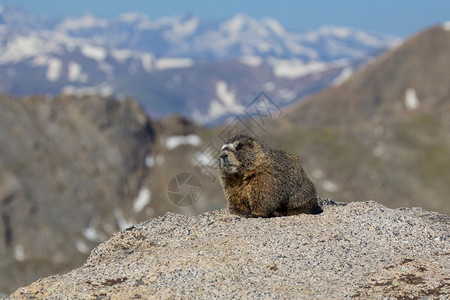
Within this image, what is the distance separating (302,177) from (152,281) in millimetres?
6079

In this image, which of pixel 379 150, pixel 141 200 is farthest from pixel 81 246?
pixel 379 150

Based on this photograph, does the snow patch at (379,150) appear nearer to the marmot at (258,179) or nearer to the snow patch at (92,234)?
the snow patch at (92,234)

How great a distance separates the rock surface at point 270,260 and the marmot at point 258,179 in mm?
477

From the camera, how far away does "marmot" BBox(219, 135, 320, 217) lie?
15852 mm

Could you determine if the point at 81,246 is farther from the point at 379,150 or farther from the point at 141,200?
the point at 379,150

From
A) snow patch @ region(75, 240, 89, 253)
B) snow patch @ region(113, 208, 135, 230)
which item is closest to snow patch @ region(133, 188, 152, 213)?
snow patch @ region(113, 208, 135, 230)

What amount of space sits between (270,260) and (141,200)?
178 m

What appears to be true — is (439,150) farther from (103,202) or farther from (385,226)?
(385,226)

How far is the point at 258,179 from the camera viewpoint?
16.0 meters

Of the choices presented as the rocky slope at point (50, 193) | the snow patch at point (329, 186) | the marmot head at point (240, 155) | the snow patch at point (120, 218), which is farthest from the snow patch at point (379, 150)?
the marmot head at point (240, 155)

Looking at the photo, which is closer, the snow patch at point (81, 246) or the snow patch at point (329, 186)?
the snow patch at point (329, 186)

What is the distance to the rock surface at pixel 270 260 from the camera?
1230 centimetres

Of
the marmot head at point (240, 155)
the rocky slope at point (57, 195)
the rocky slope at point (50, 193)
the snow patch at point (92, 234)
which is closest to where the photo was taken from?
the marmot head at point (240, 155)

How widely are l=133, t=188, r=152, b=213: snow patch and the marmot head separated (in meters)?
171
